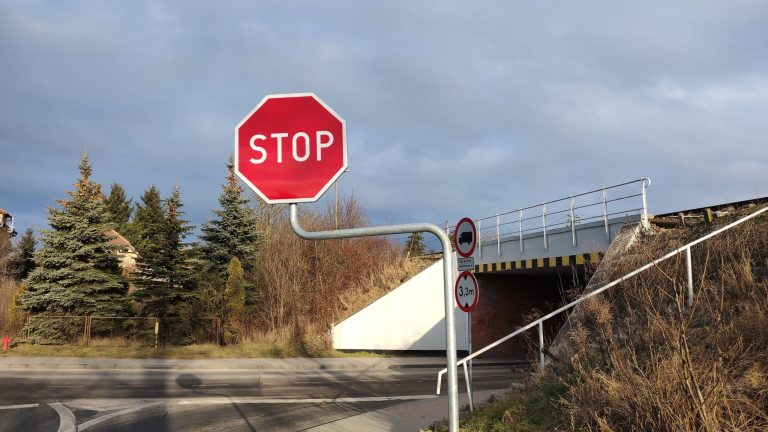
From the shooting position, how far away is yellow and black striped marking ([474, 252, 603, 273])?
1602 cm

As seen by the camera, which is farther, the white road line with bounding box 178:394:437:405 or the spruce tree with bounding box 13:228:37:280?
the spruce tree with bounding box 13:228:37:280

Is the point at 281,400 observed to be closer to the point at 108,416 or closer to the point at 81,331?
the point at 108,416

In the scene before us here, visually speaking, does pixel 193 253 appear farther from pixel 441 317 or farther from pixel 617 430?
pixel 617 430

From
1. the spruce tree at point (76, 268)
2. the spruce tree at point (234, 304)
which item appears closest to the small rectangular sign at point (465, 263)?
the spruce tree at point (234, 304)

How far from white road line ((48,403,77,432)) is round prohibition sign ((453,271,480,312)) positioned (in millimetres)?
6123

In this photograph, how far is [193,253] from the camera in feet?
87.2

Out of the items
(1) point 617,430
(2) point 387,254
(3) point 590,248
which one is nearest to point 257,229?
(2) point 387,254

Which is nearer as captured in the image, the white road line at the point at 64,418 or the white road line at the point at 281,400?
the white road line at the point at 64,418

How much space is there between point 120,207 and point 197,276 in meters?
37.7

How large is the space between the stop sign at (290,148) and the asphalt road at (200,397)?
688 cm

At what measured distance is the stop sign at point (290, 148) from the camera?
2.61 metres

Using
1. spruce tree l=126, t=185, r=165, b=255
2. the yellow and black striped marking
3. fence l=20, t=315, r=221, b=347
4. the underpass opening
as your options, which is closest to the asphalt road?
the yellow and black striped marking

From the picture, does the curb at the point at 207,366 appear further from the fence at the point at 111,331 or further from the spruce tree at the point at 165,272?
the spruce tree at the point at 165,272

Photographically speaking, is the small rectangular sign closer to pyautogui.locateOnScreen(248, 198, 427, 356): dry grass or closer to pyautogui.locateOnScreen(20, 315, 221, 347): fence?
pyautogui.locateOnScreen(248, 198, 427, 356): dry grass
